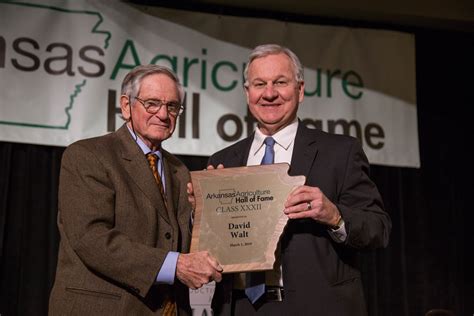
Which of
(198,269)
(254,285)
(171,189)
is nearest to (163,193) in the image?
(171,189)

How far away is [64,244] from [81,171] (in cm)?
25

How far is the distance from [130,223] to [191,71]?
7.43ft

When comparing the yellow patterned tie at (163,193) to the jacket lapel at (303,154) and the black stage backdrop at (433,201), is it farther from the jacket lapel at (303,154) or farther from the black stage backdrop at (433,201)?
the black stage backdrop at (433,201)

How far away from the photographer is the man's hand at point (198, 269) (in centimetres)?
199

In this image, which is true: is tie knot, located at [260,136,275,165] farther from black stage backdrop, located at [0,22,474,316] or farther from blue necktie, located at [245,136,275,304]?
black stage backdrop, located at [0,22,474,316]

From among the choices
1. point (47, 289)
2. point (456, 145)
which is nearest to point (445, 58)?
point (456, 145)

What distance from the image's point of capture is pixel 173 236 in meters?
2.19

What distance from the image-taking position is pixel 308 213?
193 centimetres

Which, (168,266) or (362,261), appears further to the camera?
(362,261)

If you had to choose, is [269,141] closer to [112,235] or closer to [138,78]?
[138,78]

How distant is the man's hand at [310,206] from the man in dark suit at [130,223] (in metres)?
0.30

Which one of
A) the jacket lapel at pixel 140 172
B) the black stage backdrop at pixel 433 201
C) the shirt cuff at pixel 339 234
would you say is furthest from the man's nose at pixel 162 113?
the black stage backdrop at pixel 433 201

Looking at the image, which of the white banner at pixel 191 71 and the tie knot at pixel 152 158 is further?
the white banner at pixel 191 71

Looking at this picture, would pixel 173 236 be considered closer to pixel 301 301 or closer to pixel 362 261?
pixel 301 301
